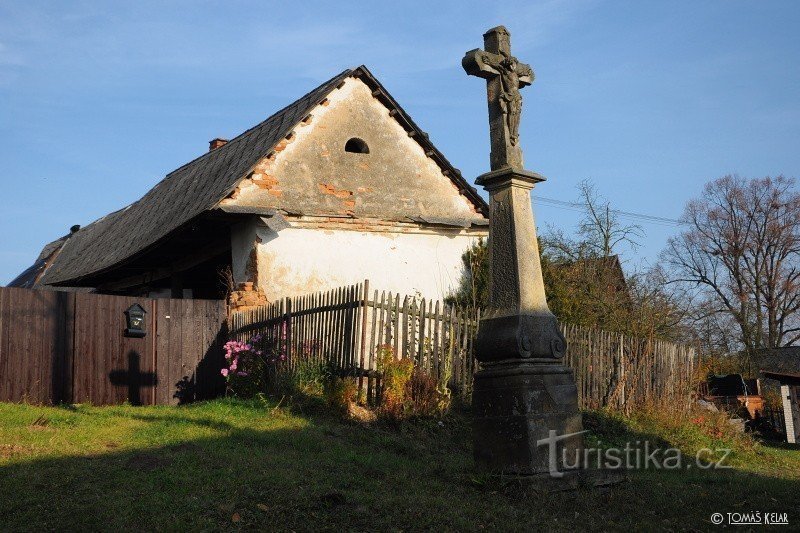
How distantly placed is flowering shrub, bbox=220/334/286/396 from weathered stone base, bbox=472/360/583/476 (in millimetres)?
5067

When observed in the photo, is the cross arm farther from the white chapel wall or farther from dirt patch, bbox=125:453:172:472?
the white chapel wall

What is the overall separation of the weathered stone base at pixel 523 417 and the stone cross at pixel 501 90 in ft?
6.46

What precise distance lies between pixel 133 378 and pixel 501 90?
27.1 ft

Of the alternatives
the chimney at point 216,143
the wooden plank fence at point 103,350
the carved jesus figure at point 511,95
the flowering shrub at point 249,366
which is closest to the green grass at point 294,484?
the flowering shrub at point 249,366

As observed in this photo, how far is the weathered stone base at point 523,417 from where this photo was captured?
6.59m

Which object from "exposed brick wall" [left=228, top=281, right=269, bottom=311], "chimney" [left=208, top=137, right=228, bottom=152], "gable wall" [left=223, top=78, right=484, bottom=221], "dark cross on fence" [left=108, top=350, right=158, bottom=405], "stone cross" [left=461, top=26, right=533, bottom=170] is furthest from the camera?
"chimney" [left=208, top=137, right=228, bottom=152]

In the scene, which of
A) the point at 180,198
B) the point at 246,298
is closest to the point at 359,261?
the point at 246,298

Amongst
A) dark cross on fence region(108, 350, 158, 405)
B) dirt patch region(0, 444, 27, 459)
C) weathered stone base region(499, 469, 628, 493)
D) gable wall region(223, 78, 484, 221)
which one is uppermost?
gable wall region(223, 78, 484, 221)

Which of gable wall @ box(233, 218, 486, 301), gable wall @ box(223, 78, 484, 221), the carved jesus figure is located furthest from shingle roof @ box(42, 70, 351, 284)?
the carved jesus figure

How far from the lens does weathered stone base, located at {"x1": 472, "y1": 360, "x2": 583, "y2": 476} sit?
21.6 feet

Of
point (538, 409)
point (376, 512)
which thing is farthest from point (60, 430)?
point (538, 409)

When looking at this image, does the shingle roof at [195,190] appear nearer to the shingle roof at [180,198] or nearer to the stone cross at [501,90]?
the shingle roof at [180,198]

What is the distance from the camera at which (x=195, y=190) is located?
57.2 ft

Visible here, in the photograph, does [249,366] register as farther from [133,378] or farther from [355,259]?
[355,259]
